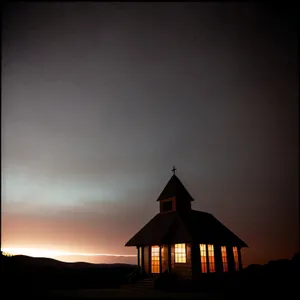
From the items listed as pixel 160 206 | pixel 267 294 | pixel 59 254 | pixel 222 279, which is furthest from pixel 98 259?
pixel 267 294

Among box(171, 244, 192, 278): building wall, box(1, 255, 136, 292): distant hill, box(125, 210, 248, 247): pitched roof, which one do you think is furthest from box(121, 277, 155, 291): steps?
box(125, 210, 248, 247): pitched roof

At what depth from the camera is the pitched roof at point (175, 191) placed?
3056cm

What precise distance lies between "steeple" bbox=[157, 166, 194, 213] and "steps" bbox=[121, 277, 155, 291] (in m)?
7.46

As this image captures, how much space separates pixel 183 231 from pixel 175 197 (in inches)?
186

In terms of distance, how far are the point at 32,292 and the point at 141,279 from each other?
12.3 meters

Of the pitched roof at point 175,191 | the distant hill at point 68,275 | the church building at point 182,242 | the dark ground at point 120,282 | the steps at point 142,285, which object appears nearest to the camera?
the dark ground at point 120,282

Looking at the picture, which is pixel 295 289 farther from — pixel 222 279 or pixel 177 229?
pixel 177 229

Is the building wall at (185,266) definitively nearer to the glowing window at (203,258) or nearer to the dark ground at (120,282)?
the dark ground at (120,282)

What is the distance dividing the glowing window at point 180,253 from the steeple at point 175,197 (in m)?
4.55

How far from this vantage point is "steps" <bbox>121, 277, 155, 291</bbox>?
77.3 feet

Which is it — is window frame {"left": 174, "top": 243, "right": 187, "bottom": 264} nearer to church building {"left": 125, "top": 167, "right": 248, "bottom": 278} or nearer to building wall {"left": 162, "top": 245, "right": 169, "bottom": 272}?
church building {"left": 125, "top": 167, "right": 248, "bottom": 278}

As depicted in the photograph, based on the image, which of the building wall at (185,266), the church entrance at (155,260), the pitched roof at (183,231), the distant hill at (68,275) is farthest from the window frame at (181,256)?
the distant hill at (68,275)

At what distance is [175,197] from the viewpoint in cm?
3019

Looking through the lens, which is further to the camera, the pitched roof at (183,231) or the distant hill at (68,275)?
the pitched roof at (183,231)
